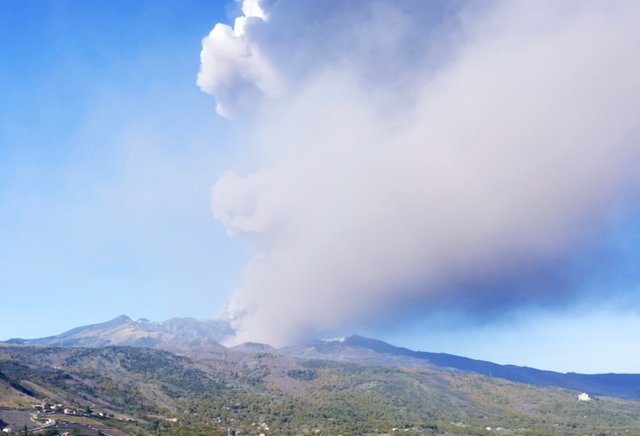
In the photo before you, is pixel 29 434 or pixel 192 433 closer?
pixel 29 434

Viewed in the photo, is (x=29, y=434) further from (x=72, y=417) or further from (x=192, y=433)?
(x=192, y=433)

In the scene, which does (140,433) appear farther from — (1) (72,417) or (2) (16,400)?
(2) (16,400)

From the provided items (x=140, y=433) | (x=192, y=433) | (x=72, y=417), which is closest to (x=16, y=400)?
(x=72, y=417)

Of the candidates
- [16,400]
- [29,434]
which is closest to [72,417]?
[16,400]

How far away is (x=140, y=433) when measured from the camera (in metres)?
191

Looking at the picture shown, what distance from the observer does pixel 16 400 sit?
649ft

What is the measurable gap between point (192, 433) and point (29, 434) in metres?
58.3

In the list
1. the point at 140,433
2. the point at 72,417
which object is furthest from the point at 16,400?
the point at 140,433

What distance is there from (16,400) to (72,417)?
22.6m

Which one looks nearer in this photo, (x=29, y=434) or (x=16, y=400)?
(x=29, y=434)

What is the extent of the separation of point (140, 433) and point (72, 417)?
24242 millimetres

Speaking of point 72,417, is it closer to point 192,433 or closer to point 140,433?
point 140,433

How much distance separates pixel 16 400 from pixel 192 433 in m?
62.0

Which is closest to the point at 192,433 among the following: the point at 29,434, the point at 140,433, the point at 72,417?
the point at 140,433
